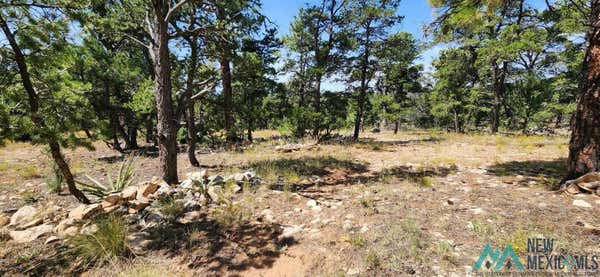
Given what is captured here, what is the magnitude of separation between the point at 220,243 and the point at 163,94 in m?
3.19

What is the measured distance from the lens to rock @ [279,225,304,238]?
298 centimetres

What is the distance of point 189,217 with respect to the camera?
351 cm

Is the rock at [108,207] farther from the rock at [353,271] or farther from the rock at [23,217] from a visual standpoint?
the rock at [353,271]

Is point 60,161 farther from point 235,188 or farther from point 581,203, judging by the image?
point 581,203

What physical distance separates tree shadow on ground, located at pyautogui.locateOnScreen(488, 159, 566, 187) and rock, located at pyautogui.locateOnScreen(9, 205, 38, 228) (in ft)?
26.6

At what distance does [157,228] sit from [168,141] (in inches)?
78.5

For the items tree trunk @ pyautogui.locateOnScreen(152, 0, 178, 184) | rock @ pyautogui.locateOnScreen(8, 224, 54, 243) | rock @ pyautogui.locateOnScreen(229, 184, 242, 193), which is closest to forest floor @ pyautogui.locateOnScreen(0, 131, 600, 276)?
rock @ pyautogui.locateOnScreen(8, 224, 54, 243)

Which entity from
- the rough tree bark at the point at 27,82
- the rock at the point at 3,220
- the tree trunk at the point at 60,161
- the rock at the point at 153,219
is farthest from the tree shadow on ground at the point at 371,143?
the rock at the point at 3,220

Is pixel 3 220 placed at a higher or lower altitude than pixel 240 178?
lower

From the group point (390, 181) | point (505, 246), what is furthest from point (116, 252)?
point (390, 181)

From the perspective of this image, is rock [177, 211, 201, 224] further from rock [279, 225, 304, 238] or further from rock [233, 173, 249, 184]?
rock [279, 225, 304, 238]

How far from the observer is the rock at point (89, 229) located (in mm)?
2844

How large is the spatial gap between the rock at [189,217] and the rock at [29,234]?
167 centimetres

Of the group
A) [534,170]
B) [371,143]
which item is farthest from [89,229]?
[371,143]
